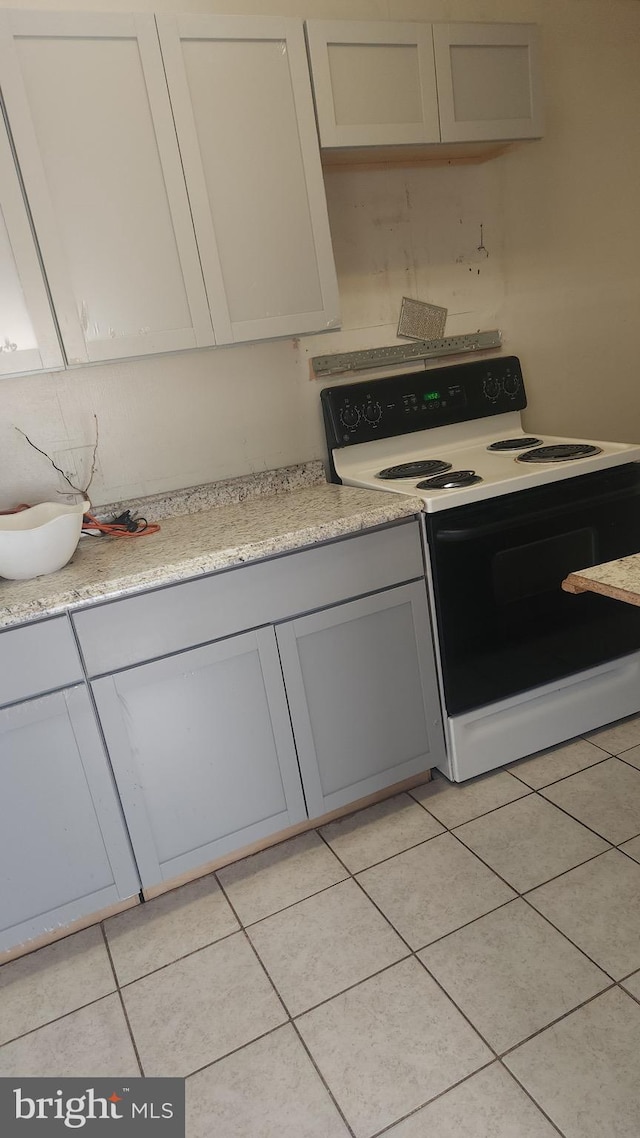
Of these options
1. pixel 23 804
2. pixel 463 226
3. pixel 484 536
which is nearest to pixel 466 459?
pixel 484 536

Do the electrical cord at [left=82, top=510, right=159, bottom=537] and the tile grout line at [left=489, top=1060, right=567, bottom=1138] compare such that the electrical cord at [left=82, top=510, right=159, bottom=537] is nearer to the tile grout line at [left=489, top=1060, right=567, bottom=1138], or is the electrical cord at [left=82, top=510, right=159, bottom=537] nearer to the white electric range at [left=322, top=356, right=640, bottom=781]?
the white electric range at [left=322, top=356, right=640, bottom=781]

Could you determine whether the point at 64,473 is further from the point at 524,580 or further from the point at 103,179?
the point at 524,580

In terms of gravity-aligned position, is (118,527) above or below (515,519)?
above

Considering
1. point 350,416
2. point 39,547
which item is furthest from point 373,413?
point 39,547

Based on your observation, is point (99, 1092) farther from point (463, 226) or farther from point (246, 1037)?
point (463, 226)

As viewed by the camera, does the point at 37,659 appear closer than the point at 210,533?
Yes

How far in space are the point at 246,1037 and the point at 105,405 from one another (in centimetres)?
160

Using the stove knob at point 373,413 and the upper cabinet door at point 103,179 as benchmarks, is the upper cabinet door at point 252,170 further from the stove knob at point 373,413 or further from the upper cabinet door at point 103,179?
the stove knob at point 373,413

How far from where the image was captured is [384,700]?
6.23 ft

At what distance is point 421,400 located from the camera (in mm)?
2307

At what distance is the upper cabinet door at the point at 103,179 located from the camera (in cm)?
153

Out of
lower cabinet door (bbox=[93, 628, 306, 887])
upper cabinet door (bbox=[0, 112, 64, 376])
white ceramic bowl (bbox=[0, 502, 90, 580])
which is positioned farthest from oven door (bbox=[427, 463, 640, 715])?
upper cabinet door (bbox=[0, 112, 64, 376])

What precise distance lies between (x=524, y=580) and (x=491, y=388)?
2.72 feet

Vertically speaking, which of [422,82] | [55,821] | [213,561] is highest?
[422,82]
